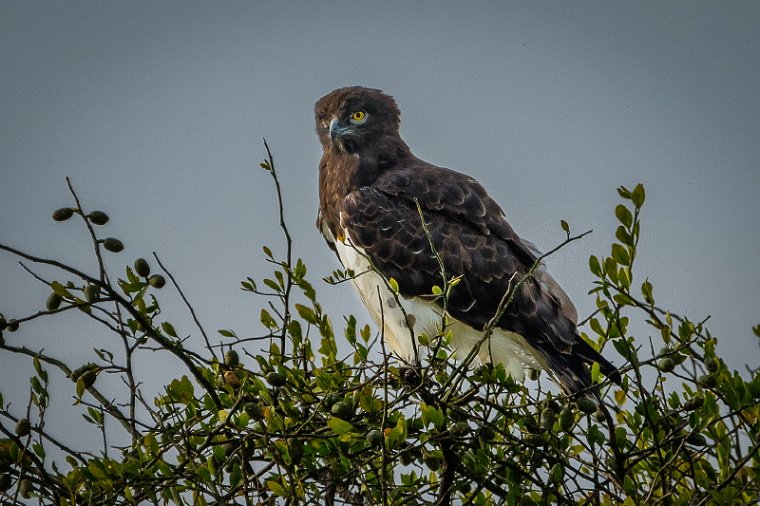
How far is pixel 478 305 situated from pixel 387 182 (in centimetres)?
124

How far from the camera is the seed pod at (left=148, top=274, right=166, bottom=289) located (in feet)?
14.0

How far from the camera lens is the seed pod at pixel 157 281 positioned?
427 cm

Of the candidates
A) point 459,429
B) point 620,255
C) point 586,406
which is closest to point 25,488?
point 459,429

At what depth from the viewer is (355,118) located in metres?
7.97

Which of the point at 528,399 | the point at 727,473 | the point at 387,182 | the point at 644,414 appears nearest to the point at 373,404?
the point at 528,399

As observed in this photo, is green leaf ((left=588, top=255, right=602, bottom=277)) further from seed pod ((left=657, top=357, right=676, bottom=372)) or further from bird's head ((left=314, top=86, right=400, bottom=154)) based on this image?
bird's head ((left=314, top=86, right=400, bottom=154))

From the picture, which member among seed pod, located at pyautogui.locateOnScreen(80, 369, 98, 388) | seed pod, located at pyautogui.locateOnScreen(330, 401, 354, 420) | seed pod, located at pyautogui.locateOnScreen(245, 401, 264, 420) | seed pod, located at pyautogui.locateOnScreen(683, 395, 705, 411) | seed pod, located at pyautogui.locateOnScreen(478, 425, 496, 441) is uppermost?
seed pod, located at pyautogui.locateOnScreen(80, 369, 98, 388)

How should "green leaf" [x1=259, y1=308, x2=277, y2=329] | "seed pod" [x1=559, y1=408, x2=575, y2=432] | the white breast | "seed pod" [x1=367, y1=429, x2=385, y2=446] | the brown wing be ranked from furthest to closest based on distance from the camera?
1. the white breast
2. the brown wing
3. "green leaf" [x1=259, y1=308, x2=277, y2=329]
4. "seed pod" [x1=559, y1=408, x2=575, y2=432]
5. "seed pod" [x1=367, y1=429, x2=385, y2=446]

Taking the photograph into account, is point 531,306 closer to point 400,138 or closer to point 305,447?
point 400,138

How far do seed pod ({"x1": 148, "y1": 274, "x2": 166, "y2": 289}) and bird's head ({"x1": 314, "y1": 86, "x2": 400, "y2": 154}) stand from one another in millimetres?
3633

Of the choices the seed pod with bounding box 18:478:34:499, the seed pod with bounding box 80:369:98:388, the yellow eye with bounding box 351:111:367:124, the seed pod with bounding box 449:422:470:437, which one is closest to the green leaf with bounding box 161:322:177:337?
the seed pod with bounding box 80:369:98:388

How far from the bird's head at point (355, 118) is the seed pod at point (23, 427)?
4114 millimetres

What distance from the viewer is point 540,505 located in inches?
163

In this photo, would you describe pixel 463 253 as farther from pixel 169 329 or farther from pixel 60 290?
pixel 60 290
